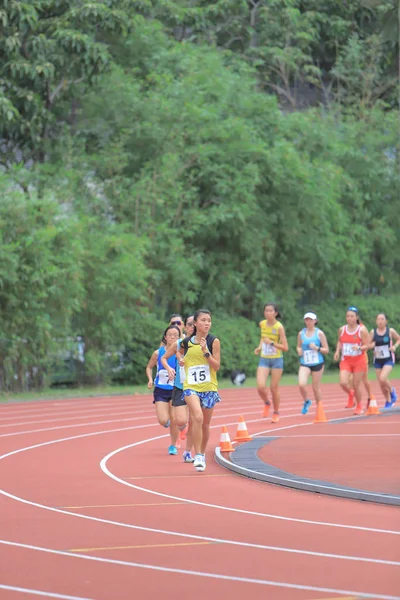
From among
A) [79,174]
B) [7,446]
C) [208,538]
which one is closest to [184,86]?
[79,174]

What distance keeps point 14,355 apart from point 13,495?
60.5 ft

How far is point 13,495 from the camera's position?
1283cm

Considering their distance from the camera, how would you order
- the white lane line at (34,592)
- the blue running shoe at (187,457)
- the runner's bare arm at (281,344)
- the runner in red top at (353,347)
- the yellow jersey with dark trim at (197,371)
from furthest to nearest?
the runner in red top at (353,347) < the runner's bare arm at (281,344) < the blue running shoe at (187,457) < the yellow jersey with dark trim at (197,371) < the white lane line at (34,592)

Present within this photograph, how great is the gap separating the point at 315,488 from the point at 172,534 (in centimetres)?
309

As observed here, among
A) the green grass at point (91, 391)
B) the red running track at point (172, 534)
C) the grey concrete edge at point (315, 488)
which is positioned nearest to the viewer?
the red running track at point (172, 534)

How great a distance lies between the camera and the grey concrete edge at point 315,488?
1188 cm

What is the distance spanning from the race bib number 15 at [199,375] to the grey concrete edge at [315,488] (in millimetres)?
1091

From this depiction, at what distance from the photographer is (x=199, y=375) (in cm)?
1500

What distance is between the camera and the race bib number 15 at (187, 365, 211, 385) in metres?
15.0

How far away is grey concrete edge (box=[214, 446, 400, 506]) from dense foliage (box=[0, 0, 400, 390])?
16002 millimetres

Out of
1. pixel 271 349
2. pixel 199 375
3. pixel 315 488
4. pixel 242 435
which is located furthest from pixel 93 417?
pixel 315 488

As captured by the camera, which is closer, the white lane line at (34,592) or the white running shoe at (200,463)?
the white lane line at (34,592)

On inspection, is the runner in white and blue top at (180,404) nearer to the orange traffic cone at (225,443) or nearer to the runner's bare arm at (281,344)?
the orange traffic cone at (225,443)

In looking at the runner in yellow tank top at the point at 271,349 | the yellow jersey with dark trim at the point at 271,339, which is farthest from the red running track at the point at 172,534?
the yellow jersey with dark trim at the point at 271,339
